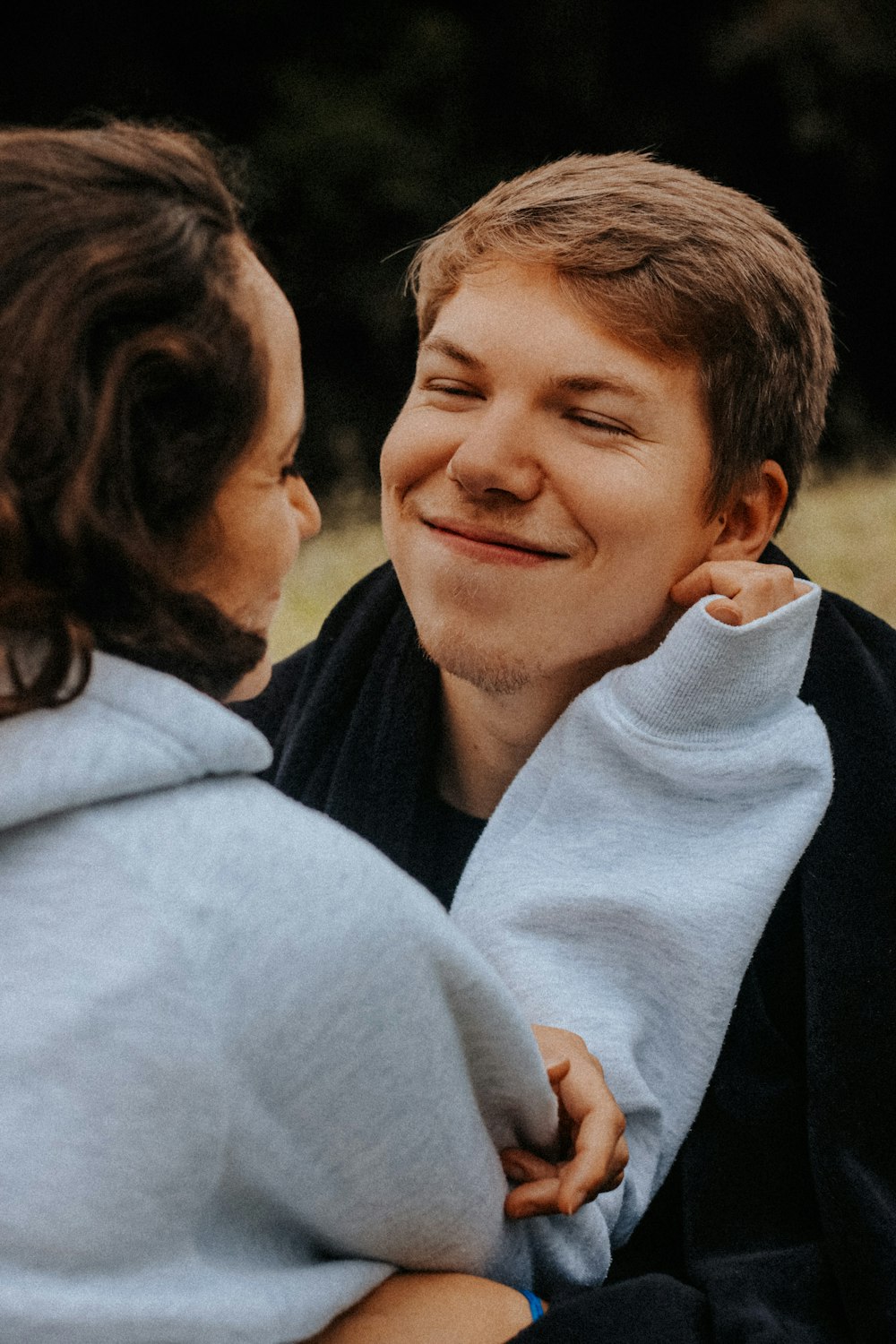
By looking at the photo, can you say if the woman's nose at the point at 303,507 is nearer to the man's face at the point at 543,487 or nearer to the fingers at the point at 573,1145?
the man's face at the point at 543,487

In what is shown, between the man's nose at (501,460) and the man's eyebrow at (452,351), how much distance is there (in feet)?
0.29

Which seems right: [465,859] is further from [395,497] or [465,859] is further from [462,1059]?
[462,1059]

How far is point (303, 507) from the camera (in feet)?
4.69

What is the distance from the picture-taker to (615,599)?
1897 mm

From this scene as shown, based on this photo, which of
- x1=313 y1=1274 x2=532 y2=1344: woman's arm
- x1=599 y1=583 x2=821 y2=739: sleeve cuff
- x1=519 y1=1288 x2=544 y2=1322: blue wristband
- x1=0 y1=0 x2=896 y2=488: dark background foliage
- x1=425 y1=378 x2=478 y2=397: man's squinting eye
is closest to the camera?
x1=313 y1=1274 x2=532 y2=1344: woman's arm

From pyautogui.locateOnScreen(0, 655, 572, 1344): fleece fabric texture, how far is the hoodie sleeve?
450 millimetres

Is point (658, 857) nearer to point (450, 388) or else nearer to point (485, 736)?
point (485, 736)

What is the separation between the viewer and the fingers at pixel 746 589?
176 centimetres

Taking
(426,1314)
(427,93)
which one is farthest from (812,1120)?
(427,93)

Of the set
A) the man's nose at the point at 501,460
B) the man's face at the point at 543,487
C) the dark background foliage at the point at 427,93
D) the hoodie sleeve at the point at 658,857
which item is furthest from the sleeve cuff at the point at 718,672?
the dark background foliage at the point at 427,93

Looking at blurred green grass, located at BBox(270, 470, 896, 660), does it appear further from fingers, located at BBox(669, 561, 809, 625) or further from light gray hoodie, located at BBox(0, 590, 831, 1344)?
light gray hoodie, located at BBox(0, 590, 831, 1344)

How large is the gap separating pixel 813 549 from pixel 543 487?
3.31m

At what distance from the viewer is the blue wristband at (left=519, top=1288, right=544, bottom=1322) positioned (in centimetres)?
135

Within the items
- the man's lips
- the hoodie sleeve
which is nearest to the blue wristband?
the hoodie sleeve
